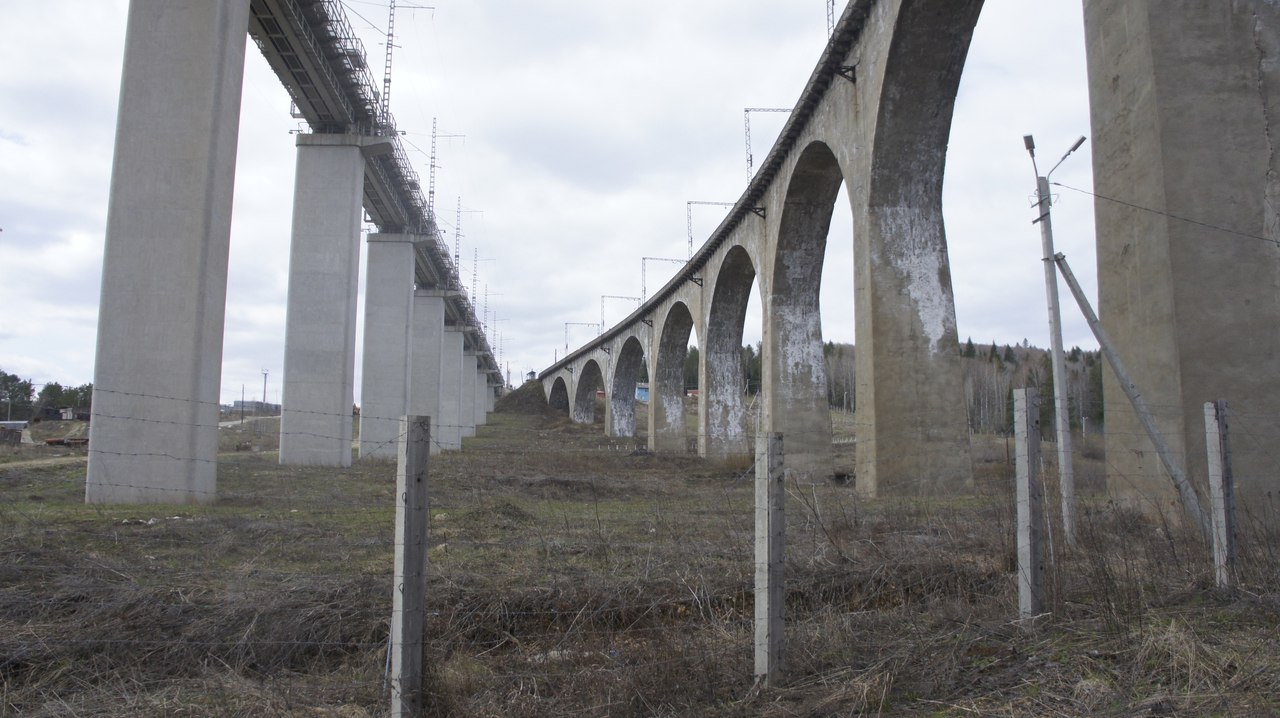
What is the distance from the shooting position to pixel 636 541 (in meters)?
7.60

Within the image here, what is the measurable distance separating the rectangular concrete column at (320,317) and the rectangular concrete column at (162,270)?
353 inches

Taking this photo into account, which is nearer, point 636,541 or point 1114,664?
point 1114,664

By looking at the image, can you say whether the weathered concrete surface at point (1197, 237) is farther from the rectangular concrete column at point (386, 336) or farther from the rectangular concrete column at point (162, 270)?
the rectangular concrete column at point (386, 336)

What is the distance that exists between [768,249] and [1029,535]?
18350 millimetres

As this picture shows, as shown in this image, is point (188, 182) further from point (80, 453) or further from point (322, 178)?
point (80, 453)

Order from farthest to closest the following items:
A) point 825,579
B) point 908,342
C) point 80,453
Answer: point 80,453 < point 908,342 < point 825,579

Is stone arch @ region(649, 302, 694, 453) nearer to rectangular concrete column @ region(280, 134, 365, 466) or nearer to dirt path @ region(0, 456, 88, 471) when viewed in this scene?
rectangular concrete column @ region(280, 134, 365, 466)

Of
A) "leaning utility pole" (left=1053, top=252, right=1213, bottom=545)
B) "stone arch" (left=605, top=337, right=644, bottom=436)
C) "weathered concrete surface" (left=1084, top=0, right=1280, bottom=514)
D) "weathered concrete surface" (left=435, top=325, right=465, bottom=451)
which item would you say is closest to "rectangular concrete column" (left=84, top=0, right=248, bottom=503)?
"leaning utility pole" (left=1053, top=252, right=1213, bottom=545)

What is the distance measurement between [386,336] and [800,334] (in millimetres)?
15136

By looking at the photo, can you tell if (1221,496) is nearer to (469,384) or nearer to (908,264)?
(908,264)

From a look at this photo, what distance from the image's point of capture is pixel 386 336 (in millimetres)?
28891

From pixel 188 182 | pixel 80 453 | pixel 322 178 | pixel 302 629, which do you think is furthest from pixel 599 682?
pixel 80 453

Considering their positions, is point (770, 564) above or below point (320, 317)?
below

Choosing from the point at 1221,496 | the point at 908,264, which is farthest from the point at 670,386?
the point at 1221,496
